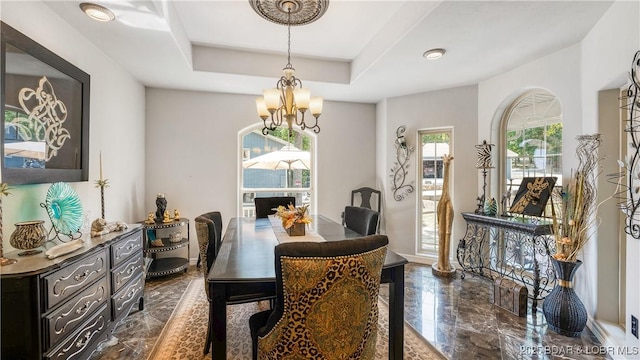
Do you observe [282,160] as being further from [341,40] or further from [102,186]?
[102,186]

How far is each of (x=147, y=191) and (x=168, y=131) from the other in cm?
90

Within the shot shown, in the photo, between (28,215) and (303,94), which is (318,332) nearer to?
(303,94)

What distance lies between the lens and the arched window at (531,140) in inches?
117

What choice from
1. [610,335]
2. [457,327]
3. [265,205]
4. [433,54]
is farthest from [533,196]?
[265,205]

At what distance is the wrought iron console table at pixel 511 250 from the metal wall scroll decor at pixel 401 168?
969 mm

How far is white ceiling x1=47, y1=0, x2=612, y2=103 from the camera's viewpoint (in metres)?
2.13

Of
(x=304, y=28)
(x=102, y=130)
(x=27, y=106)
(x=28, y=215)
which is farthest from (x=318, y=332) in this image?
(x=102, y=130)

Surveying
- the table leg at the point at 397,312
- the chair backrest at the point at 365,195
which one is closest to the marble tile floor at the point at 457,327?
the table leg at the point at 397,312

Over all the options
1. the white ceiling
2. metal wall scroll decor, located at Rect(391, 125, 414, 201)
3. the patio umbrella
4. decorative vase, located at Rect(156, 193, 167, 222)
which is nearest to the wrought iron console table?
metal wall scroll decor, located at Rect(391, 125, 414, 201)

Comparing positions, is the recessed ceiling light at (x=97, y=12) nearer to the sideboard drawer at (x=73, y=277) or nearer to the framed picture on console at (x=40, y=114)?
the framed picture on console at (x=40, y=114)

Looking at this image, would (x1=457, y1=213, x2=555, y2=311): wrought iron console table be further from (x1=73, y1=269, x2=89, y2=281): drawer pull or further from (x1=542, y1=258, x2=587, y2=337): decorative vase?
(x1=73, y1=269, x2=89, y2=281): drawer pull

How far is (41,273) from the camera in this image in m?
1.42

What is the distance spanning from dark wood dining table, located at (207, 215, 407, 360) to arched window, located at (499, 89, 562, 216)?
95.2 inches

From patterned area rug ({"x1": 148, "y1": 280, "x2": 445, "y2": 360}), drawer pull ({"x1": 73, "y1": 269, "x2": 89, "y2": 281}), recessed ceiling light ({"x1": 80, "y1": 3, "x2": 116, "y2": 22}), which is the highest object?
recessed ceiling light ({"x1": 80, "y1": 3, "x2": 116, "y2": 22})
